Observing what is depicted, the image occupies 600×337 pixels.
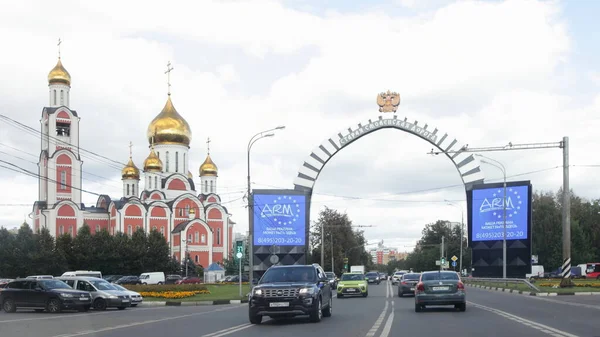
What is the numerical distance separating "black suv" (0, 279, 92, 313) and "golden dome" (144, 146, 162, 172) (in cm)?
6419

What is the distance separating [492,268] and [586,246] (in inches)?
1611

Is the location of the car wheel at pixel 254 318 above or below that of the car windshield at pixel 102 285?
above

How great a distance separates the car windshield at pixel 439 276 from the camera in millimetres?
23203

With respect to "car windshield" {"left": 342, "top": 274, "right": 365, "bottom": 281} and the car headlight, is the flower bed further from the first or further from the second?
the car headlight

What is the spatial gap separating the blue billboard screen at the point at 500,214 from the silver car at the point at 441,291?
122 feet

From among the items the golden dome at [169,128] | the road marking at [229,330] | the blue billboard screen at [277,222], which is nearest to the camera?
the road marking at [229,330]

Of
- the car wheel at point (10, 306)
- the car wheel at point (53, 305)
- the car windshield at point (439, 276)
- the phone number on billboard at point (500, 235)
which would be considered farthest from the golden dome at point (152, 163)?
the car windshield at point (439, 276)

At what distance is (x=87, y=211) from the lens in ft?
300

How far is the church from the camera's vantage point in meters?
85.6

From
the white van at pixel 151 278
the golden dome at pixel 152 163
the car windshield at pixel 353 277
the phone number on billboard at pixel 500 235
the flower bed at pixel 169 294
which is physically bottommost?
the white van at pixel 151 278

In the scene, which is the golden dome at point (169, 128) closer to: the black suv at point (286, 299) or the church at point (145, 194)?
the church at point (145, 194)

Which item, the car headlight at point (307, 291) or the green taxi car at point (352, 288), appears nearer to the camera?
the car headlight at point (307, 291)

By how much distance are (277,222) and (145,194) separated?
129ft

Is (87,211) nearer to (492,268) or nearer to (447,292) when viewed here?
(492,268)
